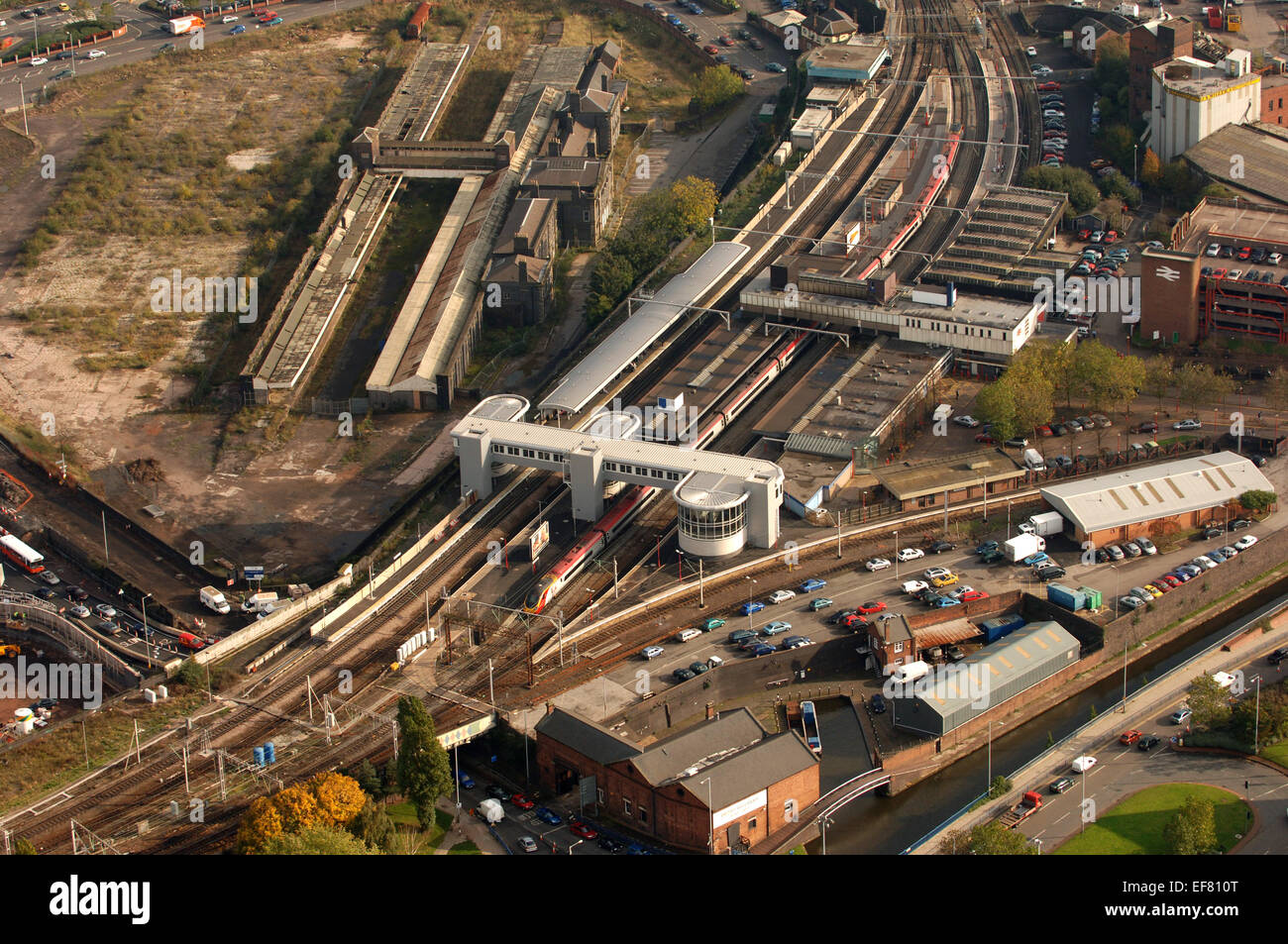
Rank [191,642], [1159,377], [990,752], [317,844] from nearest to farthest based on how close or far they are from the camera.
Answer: [317,844] → [990,752] → [191,642] → [1159,377]

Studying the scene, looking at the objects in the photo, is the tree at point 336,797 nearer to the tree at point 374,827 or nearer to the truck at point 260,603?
the tree at point 374,827

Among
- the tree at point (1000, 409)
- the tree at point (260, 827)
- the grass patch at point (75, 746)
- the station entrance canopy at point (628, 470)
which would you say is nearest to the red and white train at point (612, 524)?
the station entrance canopy at point (628, 470)

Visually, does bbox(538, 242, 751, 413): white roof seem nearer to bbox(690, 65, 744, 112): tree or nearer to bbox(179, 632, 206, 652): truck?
bbox(179, 632, 206, 652): truck

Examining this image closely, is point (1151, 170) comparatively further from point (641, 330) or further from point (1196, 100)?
point (641, 330)

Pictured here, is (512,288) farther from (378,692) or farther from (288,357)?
(378,692)

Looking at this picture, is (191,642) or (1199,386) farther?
(1199,386)

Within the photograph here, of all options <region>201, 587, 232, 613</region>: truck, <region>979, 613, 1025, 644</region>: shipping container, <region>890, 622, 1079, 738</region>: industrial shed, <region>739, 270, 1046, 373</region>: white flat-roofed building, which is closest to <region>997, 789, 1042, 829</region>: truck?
<region>890, 622, 1079, 738</region>: industrial shed

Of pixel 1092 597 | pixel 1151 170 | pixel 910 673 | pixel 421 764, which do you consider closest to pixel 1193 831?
pixel 910 673
